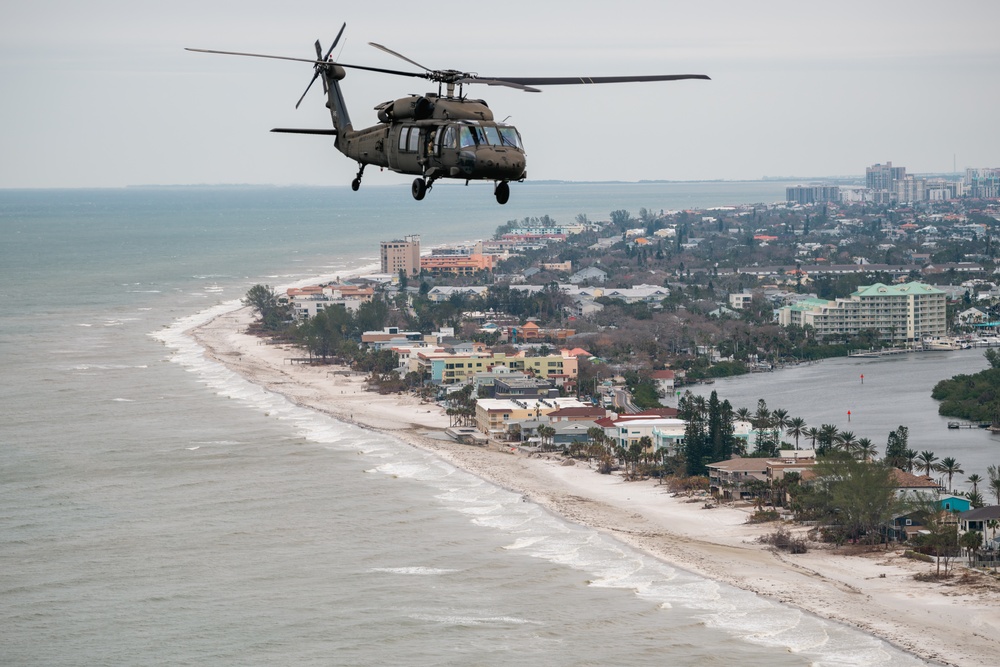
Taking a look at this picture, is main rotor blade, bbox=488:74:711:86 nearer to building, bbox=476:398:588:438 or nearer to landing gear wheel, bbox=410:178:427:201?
landing gear wheel, bbox=410:178:427:201

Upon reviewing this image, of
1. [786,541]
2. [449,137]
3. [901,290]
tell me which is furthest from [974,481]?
[901,290]

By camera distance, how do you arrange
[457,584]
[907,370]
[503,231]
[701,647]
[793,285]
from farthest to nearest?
[503,231]
[793,285]
[907,370]
[457,584]
[701,647]

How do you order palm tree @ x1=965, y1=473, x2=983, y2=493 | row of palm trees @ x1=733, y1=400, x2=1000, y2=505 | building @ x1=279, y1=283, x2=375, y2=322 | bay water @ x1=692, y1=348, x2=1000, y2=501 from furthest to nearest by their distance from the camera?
building @ x1=279, y1=283, x2=375, y2=322, bay water @ x1=692, y1=348, x2=1000, y2=501, row of palm trees @ x1=733, y1=400, x2=1000, y2=505, palm tree @ x1=965, y1=473, x2=983, y2=493

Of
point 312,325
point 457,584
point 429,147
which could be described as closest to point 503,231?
point 312,325

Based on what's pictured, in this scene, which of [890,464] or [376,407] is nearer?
[890,464]

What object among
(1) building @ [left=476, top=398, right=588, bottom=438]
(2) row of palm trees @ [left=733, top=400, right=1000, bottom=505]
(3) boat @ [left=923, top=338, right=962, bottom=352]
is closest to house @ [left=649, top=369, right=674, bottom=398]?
(1) building @ [left=476, top=398, right=588, bottom=438]

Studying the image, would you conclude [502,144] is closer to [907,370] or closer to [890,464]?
[890,464]
